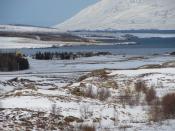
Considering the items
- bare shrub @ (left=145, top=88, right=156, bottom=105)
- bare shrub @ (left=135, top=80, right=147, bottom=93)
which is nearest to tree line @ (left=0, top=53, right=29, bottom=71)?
bare shrub @ (left=135, top=80, right=147, bottom=93)

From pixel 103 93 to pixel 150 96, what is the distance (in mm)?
2464

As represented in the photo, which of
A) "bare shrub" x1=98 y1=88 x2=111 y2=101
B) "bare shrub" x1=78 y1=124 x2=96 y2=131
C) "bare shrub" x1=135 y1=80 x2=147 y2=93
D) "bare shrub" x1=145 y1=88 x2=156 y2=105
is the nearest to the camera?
"bare shrub" x1=78 y1=124 x2=96 y2=131

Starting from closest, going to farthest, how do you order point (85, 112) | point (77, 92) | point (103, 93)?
point (85, 112) < point (77, 92) < point (103, 93)

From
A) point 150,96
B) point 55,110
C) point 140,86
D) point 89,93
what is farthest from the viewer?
point 140,86

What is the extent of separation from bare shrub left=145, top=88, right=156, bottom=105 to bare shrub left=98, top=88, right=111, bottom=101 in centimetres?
193

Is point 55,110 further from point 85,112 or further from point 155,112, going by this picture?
point 155,112

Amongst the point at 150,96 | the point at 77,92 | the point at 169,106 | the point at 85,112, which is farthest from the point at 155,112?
the point at 77,92

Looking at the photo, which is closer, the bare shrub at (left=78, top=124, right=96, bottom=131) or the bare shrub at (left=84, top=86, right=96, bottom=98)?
the bare shrub at (left=78, top=124, right=96, bottom=131)

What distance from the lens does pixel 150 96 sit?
25.2 metres

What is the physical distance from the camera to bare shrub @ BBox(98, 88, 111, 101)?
2551 cm

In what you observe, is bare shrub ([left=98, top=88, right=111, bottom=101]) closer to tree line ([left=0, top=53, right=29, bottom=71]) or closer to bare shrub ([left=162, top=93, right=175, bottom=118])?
bare shrub ([left=162, top=93, right=175, bottom=118])

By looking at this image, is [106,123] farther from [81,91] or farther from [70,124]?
[81,91]

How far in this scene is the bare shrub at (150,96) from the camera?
79.9 ft

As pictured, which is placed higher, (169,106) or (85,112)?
(85,112)
